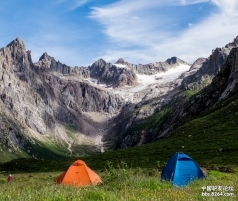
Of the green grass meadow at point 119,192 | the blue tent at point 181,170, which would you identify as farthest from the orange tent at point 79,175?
the green grass meadow at point 119,192

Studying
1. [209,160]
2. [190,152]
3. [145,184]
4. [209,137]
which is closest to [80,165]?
[145,184]

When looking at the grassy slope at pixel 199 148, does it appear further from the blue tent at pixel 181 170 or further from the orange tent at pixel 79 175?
the orange tent at pixel 79 175

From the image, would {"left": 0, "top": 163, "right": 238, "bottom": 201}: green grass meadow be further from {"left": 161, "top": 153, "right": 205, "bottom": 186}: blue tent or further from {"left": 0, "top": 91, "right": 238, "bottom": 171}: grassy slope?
{"left": 0, "top": 91, "right": 238, "bottom": 171}: grassy slope

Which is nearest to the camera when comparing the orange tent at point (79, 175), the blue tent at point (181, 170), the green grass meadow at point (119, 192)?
the green grass meadow at point (119, 192)

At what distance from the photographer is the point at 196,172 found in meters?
31.0

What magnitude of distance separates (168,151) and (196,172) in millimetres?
47936

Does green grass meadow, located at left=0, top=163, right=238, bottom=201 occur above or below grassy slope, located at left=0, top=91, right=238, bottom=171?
above

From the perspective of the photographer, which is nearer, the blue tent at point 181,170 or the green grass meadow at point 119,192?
the green grass meadow at point 119,192

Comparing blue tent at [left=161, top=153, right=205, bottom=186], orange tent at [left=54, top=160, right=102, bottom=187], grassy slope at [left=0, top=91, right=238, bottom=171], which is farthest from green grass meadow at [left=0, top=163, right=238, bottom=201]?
grassy slope at [left=0, top=91, right=238, bottom=171]

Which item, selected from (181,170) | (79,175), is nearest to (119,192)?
(181,170)

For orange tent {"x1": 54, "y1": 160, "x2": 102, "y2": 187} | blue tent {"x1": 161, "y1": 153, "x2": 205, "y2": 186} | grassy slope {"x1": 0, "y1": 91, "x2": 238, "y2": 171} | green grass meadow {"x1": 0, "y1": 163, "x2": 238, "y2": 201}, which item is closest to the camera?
green grass meadow {"x1": 0, "y1": 163, "x2": 238, "y2": 201}

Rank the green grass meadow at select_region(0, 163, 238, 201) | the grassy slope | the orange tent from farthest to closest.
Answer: the grassy slope → the orange tent → the green grass meadow at select_region(0, 163, 238, 201)

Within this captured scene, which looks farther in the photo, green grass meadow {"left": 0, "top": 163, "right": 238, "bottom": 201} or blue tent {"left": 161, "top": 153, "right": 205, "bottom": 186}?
blue tent {"left": 161, "top": 153, "right": 205, "bottom": 186}

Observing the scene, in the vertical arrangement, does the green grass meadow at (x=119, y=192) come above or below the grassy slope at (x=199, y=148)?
above
